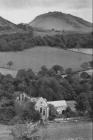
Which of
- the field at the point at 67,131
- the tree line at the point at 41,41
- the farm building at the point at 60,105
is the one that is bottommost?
the field at the point at 67,131

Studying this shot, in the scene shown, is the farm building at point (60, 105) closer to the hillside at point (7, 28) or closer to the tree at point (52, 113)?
the tree at point (52, 113)

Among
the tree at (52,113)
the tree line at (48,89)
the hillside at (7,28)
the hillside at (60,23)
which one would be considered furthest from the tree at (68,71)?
the hillside at (7,28)

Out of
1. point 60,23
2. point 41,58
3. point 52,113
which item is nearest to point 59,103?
point 52,113

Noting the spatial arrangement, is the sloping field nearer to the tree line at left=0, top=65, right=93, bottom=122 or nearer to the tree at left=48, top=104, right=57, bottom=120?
the tree line at left=0, top=65, right=93, bottom=122

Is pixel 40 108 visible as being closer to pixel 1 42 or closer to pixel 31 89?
pixel 31 89

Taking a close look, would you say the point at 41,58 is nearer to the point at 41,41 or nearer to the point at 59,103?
the point at 41,41

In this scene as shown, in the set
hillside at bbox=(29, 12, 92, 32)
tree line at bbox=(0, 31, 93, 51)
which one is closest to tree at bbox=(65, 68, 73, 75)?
tree line at bbox=(0, 31, 93, 51)
